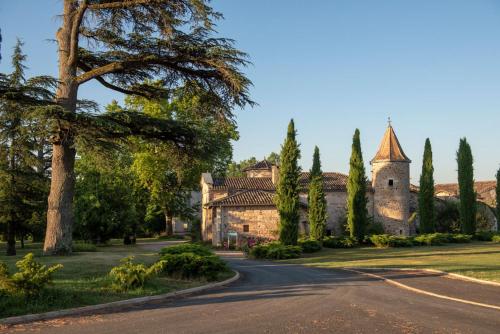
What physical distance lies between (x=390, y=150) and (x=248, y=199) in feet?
50.9

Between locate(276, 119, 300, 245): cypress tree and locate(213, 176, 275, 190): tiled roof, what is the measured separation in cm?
1091

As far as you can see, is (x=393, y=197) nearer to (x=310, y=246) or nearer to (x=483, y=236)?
(x=483, y=236)

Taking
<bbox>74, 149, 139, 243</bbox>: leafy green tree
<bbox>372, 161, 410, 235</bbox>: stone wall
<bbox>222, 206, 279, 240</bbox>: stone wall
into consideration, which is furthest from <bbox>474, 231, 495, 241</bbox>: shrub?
<bbox>74, 149, 139, 243</bbox>: leafy green tree

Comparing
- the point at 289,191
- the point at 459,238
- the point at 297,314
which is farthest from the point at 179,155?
the point at 459,238

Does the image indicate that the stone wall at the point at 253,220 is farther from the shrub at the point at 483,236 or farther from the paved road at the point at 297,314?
the paved road at the point at 297,314

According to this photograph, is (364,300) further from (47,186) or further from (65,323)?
(47,186)

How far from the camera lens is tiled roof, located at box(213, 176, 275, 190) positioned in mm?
45281

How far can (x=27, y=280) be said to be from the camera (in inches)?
350

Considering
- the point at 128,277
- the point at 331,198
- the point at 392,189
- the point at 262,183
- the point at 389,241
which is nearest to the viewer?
the point at 128,277

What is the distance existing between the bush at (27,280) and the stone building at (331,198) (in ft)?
102

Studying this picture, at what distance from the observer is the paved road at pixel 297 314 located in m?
7.71

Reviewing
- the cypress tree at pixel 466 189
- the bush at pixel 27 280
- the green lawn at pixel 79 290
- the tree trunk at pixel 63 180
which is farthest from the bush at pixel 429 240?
the bush at pixel 27 280

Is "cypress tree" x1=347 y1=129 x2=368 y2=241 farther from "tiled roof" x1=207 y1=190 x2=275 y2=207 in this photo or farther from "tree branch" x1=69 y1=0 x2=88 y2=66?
"tree branch" x1=69 y1=0 x2=88 y2=66

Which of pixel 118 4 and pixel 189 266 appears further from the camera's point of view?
pixel 118 4
